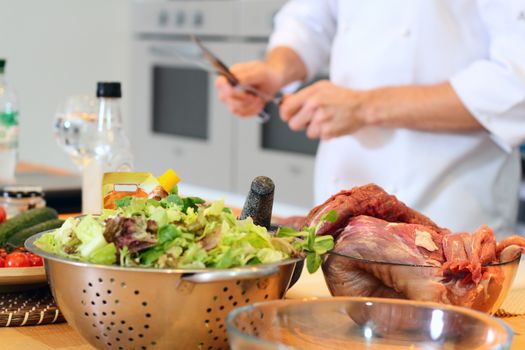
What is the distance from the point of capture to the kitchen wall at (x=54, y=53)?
3779 mm

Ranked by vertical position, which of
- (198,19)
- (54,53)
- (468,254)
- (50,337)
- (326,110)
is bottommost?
(50,337)

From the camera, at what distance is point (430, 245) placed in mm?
1009

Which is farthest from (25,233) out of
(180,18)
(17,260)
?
(180,18)

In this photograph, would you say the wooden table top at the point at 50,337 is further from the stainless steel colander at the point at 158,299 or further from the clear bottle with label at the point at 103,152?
the clear bottle with label at the point at 103,152

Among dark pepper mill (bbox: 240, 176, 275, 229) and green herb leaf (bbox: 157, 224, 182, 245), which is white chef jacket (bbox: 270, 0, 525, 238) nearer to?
dark pepper mill (bbox: 240, 176, 275, 229)

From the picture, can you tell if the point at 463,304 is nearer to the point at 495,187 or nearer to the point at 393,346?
the point at 393,346

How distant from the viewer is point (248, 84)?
2.07m

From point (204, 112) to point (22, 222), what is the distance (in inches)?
90.0

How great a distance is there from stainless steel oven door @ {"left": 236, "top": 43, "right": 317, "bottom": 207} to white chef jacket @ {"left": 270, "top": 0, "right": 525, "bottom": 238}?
1048 millimetres

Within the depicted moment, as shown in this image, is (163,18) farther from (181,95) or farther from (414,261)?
(414,261)

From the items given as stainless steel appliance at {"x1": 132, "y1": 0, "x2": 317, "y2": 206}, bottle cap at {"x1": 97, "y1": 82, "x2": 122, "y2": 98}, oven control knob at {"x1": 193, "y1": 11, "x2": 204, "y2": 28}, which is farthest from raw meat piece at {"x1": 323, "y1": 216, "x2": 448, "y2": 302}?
oven control knob at {"x1": 193, "y1": 11, "x2": 204, "y2": 28}

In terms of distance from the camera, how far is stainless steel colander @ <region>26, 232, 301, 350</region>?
2.81 ft

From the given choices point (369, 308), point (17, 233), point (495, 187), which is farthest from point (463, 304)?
point (495, 187)

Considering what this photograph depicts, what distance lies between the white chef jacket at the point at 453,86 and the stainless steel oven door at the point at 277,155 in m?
1.05
